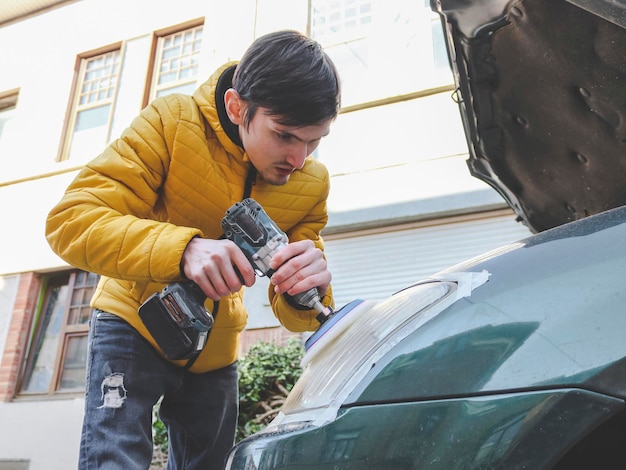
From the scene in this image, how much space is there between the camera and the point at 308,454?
2.88 ft

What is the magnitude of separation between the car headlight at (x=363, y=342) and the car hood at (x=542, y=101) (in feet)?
2.85

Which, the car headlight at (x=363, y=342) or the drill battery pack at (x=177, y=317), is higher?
the drill battery pack at (x=177, y=317)

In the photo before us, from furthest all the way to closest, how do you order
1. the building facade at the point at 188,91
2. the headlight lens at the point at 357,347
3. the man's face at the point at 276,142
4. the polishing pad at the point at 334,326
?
the building facade at the point at 188,91, the man's face at the point at 276,142, the polishing pad at the point at 334,326, the headlight lens at the point at 357,347

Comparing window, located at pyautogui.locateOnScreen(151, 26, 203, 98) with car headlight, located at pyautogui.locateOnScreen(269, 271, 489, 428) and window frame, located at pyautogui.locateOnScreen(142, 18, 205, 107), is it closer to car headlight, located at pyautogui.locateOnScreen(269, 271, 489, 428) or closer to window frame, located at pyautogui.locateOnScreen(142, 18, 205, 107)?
window frame, located at pyautogui.locateOnScreen(142, 18, 205, 107)

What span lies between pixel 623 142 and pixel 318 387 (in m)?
1.33

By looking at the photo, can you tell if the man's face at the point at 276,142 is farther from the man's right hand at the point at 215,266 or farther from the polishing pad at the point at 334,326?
the polishing pad at the point at 334,326

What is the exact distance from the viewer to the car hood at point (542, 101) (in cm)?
161

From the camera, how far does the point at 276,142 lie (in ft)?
5.73

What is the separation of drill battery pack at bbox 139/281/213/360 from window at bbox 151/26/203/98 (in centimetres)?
704

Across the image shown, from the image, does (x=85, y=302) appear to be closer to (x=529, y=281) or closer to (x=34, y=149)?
(x=34, y=149)

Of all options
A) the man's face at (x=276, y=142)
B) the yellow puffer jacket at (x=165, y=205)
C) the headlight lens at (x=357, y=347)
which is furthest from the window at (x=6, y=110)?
the headlight lens at (x=357, y=347)

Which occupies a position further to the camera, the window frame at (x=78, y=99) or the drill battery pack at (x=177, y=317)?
the window frame at (x=78, y=99)

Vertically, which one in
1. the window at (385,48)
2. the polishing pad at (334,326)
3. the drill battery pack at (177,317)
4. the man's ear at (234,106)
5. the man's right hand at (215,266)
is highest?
the window at (385,48)

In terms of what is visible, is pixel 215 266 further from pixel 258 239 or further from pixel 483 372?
pixel 483 372
